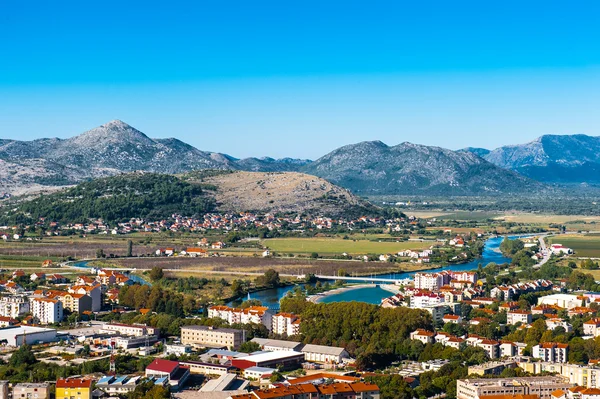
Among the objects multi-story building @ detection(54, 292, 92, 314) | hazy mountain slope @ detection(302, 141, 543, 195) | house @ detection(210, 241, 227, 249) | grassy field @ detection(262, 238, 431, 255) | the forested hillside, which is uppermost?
hazy mountain slope @ detection(302, 141, 543, 195)

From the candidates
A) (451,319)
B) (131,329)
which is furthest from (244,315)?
(451,319)

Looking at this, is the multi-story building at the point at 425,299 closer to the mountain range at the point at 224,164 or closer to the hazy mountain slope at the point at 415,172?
the mountain range at the point at 224,164

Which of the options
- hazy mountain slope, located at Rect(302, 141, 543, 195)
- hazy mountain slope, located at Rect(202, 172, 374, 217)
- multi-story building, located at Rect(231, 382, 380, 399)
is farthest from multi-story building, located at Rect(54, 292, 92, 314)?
hazy mountain slope, located at Rect(302, 141, 543, 195)

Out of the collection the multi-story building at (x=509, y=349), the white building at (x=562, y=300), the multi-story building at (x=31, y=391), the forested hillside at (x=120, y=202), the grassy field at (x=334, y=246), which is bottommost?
the multi-story building at (x=509, y=349)

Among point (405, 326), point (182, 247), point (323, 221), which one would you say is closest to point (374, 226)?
point (323, 221)

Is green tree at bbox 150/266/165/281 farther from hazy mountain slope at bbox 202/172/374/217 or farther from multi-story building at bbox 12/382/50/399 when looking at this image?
hazy mountain slope at bbox 202/172/374/217

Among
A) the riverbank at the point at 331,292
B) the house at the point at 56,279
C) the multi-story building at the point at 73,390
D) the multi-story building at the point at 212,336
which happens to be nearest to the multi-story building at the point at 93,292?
the house at the point at 56,279

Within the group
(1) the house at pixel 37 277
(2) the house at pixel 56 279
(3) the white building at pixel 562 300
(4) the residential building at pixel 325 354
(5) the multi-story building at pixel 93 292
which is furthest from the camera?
(1) the house at pixel 37 277
